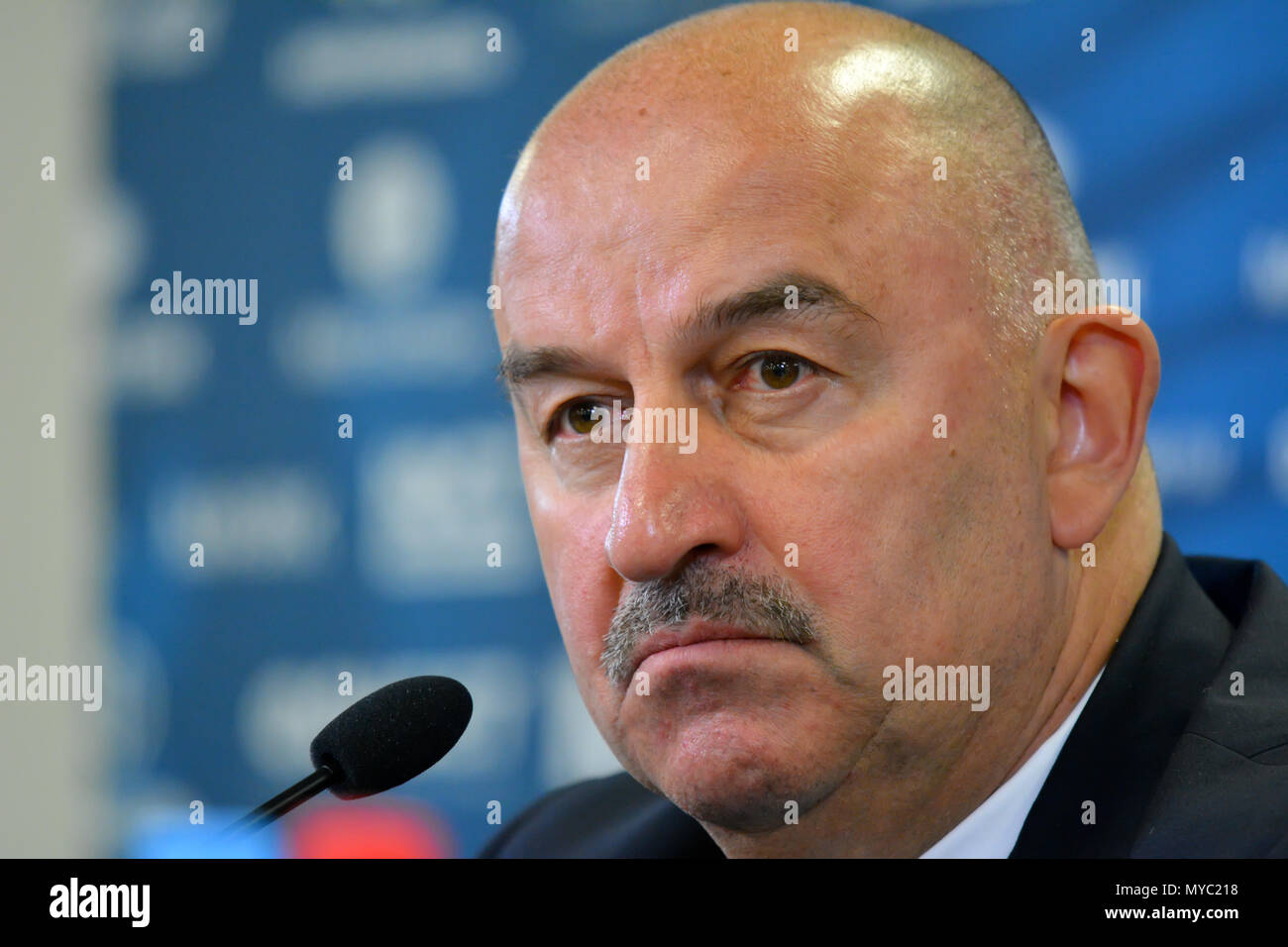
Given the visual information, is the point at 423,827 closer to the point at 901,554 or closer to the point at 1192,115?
the point at 901,554

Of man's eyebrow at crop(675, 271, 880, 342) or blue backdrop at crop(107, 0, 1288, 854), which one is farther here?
blue backdrop at crop(107, 0, 1288, 854)

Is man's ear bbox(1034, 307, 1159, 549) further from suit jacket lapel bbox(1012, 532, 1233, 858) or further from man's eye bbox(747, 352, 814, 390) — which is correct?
man's eye bbox(747, 352, 814, 390)

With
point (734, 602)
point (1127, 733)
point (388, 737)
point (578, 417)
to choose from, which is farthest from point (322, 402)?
point (1127, 733)

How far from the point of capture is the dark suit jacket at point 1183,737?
132 centimetres

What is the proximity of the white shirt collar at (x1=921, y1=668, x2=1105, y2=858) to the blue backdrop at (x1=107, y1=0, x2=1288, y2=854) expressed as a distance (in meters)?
1.77

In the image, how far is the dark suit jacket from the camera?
132cm

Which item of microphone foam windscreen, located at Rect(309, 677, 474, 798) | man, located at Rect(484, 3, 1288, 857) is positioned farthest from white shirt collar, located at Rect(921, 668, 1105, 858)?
microphone foam windscreen, located at Rect(309, 677, 474, 798)

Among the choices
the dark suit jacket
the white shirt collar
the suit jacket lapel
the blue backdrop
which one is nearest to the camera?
the dark suit jacket

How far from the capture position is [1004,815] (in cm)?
156

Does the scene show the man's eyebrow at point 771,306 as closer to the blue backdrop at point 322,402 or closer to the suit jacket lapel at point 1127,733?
the suit jacket lapel at point 1127,733

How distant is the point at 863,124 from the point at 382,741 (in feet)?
2.82

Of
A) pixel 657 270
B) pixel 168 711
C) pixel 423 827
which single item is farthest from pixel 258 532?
pixel 657 270

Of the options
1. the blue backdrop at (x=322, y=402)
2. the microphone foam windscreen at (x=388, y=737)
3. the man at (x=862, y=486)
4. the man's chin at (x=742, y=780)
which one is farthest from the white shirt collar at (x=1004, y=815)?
the blue backdrop at (x=322, y=402)
